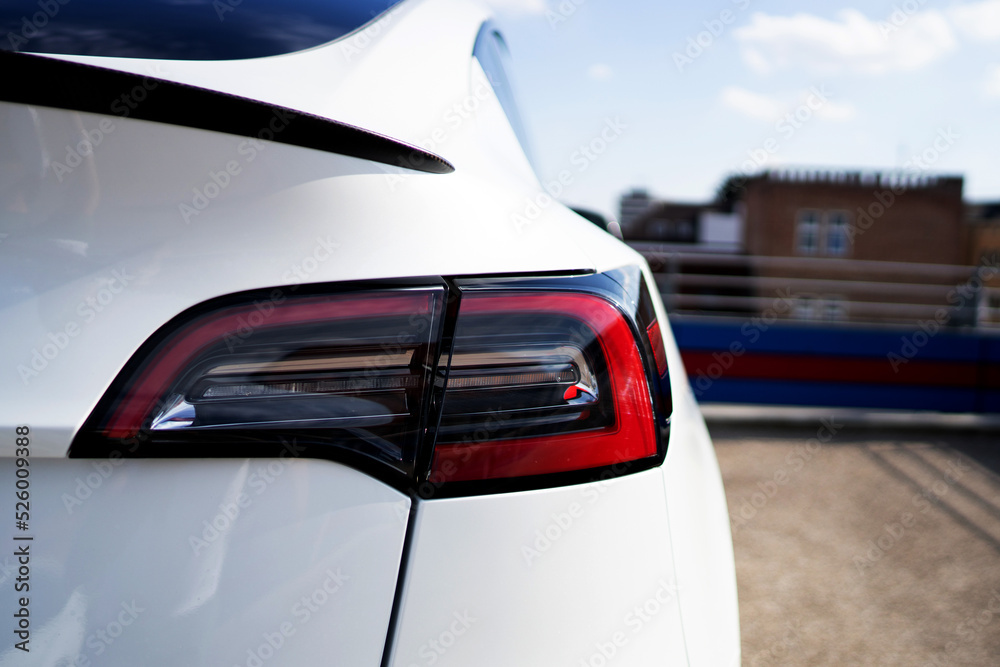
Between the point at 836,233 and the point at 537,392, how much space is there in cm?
4954

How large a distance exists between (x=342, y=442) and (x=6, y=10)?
0.73 meters

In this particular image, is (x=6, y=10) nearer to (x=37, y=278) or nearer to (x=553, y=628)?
(x=37, y=278)

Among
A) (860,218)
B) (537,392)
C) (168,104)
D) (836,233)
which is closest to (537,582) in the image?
(537,392)

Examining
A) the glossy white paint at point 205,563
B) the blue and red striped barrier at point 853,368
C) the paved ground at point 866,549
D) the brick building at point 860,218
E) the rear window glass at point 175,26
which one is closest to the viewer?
the glossy white paint at point 205,563

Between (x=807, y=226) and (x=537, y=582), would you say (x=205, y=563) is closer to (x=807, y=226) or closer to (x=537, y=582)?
(x=537, y=582)

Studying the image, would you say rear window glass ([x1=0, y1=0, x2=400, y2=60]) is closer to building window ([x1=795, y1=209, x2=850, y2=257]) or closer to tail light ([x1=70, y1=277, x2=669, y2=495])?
tail light ([x1=70, y1=277, x2=669, y2=495])

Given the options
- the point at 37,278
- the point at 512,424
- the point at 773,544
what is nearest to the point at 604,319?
the point at 512,424

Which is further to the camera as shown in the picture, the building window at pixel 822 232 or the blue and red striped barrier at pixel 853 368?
the building window at pixel 822 232

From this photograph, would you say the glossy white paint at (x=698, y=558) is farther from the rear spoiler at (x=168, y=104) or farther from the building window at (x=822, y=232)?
the building window at (x=822, y=232)

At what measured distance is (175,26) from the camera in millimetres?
1005

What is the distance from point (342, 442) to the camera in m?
0.79

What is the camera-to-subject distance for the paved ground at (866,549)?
2.62 m

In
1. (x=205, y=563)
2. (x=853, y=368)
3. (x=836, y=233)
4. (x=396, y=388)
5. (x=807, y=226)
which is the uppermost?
(x=396, y=388)

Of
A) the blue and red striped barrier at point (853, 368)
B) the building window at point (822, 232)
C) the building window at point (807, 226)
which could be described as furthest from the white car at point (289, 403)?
the building window at point (807, 226)
